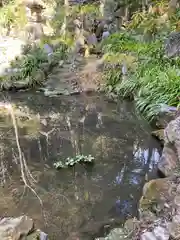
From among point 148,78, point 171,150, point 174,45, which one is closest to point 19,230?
point 171,150

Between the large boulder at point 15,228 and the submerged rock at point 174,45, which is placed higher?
the submerged rock at point 174,45

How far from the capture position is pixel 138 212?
4105 mm

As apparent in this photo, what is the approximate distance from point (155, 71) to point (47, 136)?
3067mm

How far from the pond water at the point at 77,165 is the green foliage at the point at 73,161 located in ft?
0.32

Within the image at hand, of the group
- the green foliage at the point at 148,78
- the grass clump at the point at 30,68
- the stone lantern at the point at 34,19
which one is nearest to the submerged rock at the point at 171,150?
the green foliage at the point at 148,78

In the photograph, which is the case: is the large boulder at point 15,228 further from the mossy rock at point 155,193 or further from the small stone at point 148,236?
the mossy rock at point 155,193

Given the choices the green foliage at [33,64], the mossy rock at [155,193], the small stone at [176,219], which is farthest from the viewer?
the green foliage at [33,64]

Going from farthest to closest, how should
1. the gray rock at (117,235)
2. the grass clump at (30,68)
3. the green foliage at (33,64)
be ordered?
1. the green foliage at (33,64)
2. the grass clump at (30,68)
3. the gray rock at (117,235)

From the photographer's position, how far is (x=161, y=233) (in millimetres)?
2998

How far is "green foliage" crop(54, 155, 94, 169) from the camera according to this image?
5179 millimetres

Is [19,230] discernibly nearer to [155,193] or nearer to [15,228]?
[15,228]

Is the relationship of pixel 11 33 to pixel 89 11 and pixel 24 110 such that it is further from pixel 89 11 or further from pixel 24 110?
pixel 24 110

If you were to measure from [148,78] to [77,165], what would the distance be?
324 cm

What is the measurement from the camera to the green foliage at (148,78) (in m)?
6.84
